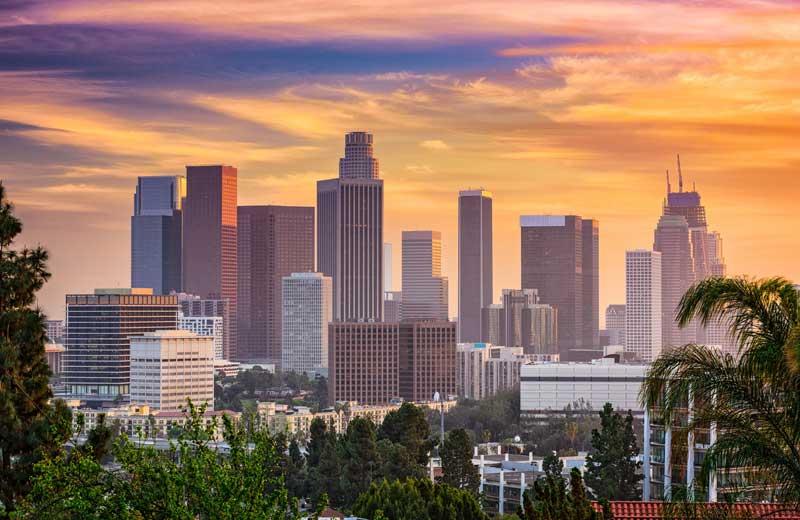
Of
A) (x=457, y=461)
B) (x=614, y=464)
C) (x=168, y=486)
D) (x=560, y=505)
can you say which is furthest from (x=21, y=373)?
(x=457, y=461)

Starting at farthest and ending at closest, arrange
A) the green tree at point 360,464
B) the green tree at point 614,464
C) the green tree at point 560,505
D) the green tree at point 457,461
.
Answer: the green tree at point 457,461 → the green tree at point 360,464 → the green tree at point 614,464 → the green tree at point 560,505

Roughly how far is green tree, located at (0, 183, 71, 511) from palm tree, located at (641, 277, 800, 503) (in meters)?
11.4

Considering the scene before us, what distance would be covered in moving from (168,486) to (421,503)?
31.9 metres

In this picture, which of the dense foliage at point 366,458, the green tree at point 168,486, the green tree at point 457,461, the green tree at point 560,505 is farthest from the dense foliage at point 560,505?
the green tree at point 457,461

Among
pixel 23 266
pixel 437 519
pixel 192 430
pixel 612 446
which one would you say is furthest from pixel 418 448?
pixel 192 430

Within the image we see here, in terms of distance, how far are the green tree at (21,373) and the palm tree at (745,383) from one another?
1142 centimetres

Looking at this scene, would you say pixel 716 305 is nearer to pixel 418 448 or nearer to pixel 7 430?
pixel 7 430

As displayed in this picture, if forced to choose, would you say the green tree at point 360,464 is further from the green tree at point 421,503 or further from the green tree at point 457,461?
the green tree at point 421,503

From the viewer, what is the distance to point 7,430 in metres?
27.7

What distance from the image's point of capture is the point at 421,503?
51656 mm

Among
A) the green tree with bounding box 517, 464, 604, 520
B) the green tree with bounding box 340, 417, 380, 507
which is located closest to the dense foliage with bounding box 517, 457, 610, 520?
the green tree with bounding box 517, 464, 604, 520

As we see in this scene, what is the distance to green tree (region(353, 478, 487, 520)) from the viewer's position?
5131 centimetres

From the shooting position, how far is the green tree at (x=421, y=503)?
51312 millimetres

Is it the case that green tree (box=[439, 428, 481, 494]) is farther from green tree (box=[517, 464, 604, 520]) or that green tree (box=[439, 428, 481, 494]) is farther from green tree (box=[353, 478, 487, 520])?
green tree (box=[517, 464, 604, 520])
